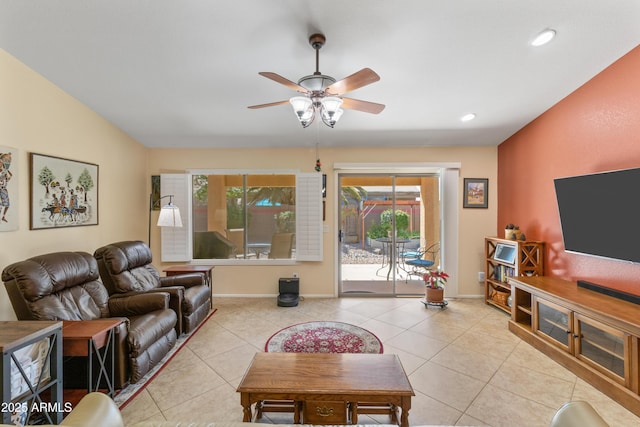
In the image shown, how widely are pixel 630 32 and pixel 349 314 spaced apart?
12.8 feet

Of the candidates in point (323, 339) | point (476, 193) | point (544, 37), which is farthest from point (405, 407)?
point (476, 193)

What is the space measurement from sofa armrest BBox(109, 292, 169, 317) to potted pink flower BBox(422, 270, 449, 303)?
3415mm

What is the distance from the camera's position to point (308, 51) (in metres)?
2.40

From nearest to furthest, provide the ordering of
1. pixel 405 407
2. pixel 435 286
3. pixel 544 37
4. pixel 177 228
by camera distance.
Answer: pixel 405 407 → pixel 544 37 → pixel 435 286 → pixel 177 228

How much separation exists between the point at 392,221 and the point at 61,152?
4477 millimetres

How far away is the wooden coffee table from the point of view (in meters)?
1.59

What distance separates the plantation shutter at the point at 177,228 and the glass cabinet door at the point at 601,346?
192 inches

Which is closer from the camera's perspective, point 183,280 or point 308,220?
point 183,280

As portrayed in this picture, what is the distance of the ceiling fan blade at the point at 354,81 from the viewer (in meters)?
1.80

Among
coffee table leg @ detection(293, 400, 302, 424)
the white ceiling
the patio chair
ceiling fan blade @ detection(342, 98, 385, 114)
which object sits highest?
the white ceiling

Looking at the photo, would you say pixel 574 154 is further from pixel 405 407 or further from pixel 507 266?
pixel 405 407

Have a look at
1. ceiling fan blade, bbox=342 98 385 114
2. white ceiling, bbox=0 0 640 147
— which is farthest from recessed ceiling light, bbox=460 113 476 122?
ceiling fan blade, bbox=342 98 385 114

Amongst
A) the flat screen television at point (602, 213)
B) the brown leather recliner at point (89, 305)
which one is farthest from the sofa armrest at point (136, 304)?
the flat screen television at point (602, 213)

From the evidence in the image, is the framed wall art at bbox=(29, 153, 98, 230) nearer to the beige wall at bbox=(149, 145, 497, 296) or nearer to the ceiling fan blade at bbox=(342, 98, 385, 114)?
the beige wall at bbox=(149, 145, 497, 296)
